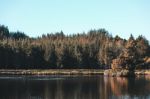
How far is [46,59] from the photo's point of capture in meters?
146

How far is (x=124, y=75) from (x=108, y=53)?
36296 mm

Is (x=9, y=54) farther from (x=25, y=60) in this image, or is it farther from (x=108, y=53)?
(x=108, y=53)

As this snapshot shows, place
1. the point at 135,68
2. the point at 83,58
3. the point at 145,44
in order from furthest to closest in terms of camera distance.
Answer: the point at 83,58
the point at 145,44
the point at 135,68

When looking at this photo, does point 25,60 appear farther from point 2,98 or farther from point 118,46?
point 2,98

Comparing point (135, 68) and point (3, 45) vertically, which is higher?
point (3, 45)

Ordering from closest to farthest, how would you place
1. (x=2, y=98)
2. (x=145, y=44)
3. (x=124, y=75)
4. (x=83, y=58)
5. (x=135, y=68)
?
1. (x=2, y=98)
2. (x=124, y=75)
3. (x=135, y=68)
4. (x=145, y=44)
5. (x=83, y=58)

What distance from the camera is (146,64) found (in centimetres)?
12625

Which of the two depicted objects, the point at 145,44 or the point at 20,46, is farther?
the point at 20,46

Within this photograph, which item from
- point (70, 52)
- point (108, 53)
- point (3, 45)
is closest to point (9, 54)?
point (3, 45)

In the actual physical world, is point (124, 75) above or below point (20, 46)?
below

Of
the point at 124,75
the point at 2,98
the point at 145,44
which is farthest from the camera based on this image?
the point at 145,44

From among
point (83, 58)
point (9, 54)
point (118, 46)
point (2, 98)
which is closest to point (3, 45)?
point (9, 54)

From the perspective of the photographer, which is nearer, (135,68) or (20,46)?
(135,68)

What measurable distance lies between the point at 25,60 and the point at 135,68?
147ft
